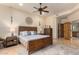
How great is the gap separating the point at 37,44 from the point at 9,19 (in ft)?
6.14

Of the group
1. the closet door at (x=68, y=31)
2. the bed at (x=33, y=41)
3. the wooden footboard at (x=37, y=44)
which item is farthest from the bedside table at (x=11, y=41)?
the closet door at (x=68, y=31)

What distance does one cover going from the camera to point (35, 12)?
17.0ft

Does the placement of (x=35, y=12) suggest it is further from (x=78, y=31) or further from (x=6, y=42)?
(x=78, y=31)

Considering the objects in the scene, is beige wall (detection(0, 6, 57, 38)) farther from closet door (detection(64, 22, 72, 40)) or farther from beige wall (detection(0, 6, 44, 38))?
closet door (detection(64, 22, 72, 40))

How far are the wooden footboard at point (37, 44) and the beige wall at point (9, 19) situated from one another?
1.09 m

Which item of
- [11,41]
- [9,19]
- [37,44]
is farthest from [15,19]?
[37,44]

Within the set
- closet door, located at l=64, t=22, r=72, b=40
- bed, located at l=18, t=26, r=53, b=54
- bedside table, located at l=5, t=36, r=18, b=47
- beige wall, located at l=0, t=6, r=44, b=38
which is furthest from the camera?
closet door, located at l=64, t=22, r=72, b=40

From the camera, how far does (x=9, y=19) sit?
4.71m

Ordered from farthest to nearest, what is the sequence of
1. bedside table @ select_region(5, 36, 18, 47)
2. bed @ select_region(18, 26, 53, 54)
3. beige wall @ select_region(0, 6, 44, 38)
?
1. bedside table @ select_region(5, 36, 18, 47)
2. beige wall @ select_region(0, 6, 44, 38)
3. bed @ select_region(18, 26, 53, 54)

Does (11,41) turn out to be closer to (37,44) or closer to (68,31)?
(37,44)

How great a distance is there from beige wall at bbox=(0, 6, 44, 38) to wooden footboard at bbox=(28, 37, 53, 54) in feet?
3.57

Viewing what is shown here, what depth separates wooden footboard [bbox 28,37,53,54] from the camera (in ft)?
13.5

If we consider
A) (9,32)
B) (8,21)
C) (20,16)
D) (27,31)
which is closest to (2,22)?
(8,21)

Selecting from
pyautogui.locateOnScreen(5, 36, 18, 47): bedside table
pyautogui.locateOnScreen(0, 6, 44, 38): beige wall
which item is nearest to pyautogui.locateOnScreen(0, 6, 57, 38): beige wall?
pyautogui.locateOnScreen(0, 6, 44, 38): beige wall
